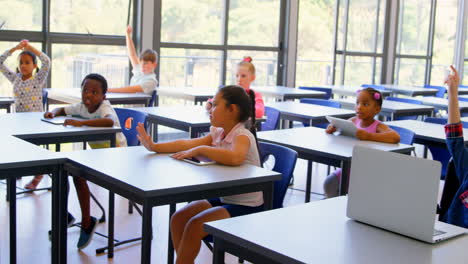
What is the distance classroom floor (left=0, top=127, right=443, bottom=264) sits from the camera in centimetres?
327

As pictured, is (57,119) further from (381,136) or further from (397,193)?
(397,193)

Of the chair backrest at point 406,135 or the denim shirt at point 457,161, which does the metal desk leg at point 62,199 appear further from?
the chair backrest at point 406,135

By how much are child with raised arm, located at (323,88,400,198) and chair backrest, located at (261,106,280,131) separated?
868mm

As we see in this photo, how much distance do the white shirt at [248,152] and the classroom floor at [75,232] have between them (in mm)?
693

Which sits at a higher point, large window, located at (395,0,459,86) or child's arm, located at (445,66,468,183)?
large window, located at (395,0,459,86)

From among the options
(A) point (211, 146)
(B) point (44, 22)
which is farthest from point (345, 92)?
(A) point (211, 146)

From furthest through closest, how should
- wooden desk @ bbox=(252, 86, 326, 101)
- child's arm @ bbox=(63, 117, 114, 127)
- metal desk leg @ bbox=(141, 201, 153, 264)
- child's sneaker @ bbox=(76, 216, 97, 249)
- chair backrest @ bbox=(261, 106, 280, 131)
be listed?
wooden desk @ bbox=(252, 86, 326, 101)
chair backrest @ bbox=(261, 106, 280, 131)
child's arm @ bbox=(63, 117, 114, 127)
child's sneaker @ bbox=(76, 216, 97, 249)
metal desk leg @ bbox=(141, 201, 153, 264)

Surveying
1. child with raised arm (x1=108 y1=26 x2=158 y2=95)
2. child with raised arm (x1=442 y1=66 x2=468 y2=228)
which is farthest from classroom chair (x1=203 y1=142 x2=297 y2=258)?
child with raised arm (x1=108 y1=26 x2=158 y2=95)

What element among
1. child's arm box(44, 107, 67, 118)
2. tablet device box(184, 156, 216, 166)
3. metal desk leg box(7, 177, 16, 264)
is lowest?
metal desk leg box(7, 177, 16, 264)

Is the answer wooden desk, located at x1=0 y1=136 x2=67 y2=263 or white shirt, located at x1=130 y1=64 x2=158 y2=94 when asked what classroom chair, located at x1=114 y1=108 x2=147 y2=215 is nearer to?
wooden desk, located at x1=0 y1=136 x2=67 y2=263

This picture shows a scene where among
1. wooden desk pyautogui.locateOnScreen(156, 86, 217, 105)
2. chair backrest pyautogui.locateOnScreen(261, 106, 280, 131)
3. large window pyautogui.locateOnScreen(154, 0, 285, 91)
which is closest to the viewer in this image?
chair backrest pyautogui.locateOnScreen(261, 106, 280, 131)

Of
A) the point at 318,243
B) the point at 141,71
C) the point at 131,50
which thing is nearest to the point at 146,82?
the point at 141,71

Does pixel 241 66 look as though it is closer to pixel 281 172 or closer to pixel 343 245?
pixel 281 172

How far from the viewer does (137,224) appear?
12.7 ft
